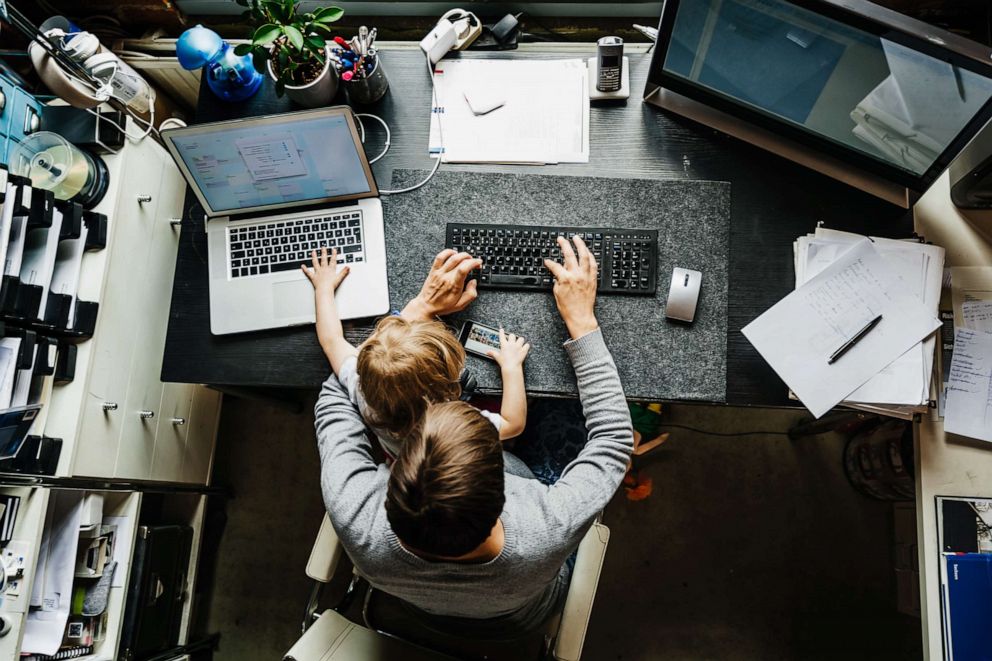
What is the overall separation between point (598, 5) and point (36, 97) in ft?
3.67

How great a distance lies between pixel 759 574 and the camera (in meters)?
1.74

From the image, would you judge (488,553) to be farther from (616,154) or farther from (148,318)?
(148,318)

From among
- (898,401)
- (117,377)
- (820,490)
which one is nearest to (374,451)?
(117,377)

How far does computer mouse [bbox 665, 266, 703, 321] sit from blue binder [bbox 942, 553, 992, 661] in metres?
0.60

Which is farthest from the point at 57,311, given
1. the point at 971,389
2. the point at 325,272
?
the point at 971,389

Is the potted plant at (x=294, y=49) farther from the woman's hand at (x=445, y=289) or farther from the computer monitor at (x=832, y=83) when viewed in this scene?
the computer monitor at (x=832, y=83)

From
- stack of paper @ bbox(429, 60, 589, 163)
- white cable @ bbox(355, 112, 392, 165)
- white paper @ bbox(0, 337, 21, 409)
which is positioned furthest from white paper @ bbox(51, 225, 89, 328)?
stack of paper @ bbox(429, 60, 589, 163)

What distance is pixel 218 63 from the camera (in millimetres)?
1251

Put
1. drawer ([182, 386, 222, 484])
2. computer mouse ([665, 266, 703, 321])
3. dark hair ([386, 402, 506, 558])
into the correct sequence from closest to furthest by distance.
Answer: dark hair ([386, 402, 506, 558]) → computer mouse ([665, 266, 703, 321]) → drawer ([182, 386, 222, 484])

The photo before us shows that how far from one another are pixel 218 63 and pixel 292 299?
0.47 m

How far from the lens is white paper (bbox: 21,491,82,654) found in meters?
1.21

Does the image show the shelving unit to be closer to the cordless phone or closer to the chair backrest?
the chair backrest

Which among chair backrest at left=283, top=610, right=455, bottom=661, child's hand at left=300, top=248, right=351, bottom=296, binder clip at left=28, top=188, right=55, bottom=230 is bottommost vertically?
chair backrest at left=283, top=610, right=455, bottom=661

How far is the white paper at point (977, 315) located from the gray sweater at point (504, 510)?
62cm
